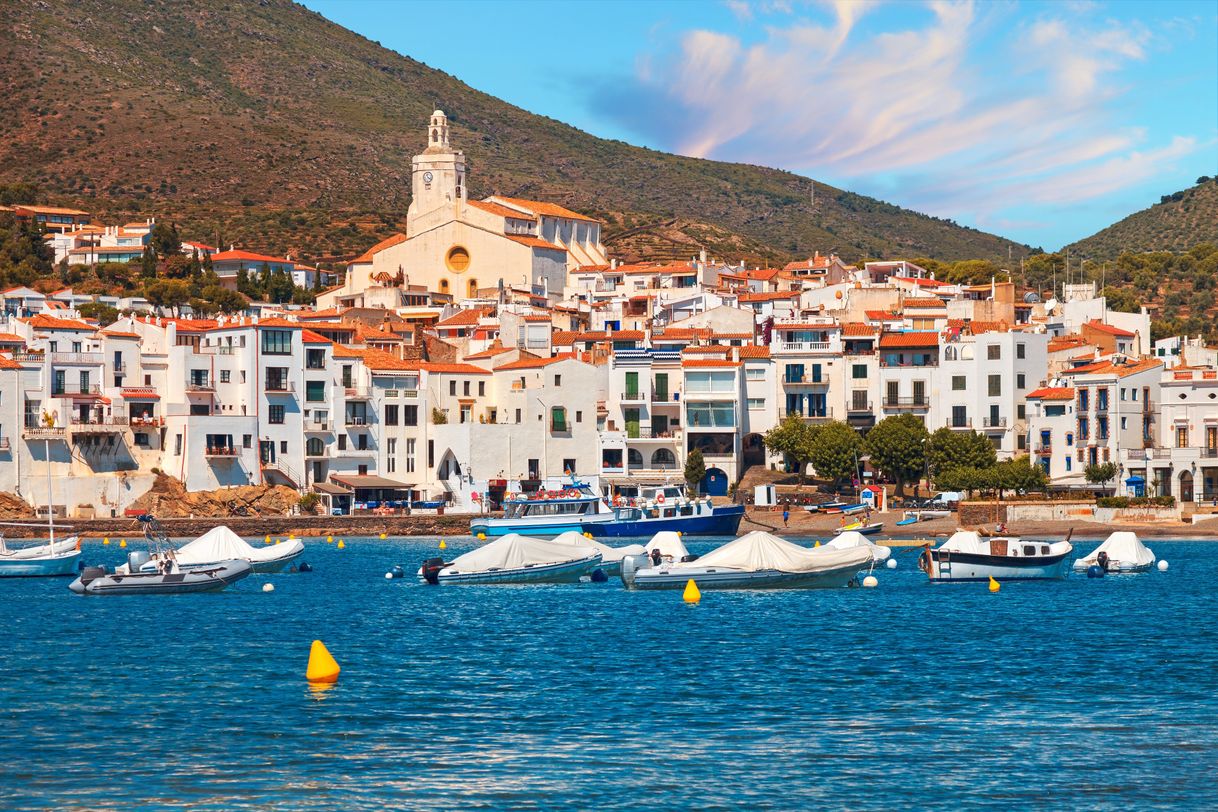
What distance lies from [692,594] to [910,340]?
1947 inches

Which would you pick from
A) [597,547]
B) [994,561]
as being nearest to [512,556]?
[597,547]

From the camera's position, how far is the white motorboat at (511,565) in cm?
6306

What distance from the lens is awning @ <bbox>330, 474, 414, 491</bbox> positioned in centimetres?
9838

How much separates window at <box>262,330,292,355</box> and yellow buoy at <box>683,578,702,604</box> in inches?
1817

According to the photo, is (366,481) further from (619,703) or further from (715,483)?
(619,703)

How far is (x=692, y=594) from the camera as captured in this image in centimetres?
5581

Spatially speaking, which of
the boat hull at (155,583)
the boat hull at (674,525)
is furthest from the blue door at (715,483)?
the boat hull at (155,583)

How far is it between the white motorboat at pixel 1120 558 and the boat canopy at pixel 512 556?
1913 cm

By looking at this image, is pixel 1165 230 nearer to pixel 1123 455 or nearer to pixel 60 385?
pixel 1123 455

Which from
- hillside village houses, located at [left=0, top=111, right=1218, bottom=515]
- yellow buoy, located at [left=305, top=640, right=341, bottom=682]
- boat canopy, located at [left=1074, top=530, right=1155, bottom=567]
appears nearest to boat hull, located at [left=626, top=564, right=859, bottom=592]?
boat canopy, located at [left=1074, top=530, right=1155, bottom=567]

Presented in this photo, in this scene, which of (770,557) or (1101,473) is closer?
(770,557)

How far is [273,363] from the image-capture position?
97.2 meters

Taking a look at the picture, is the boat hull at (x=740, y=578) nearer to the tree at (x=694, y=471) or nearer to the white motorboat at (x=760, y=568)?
the white motorboat at (x=760, y=568)

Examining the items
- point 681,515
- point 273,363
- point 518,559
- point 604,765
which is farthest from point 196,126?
point 604,765
